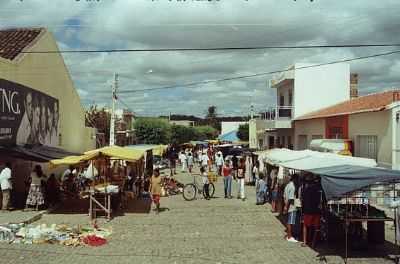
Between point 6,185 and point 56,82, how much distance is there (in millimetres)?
10449

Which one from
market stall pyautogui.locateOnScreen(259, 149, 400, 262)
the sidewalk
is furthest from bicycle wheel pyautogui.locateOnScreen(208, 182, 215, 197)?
market stall pyautogui.locateOnScreen(259, 149, 400, 262)

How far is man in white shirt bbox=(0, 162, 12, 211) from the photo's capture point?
17.1 m

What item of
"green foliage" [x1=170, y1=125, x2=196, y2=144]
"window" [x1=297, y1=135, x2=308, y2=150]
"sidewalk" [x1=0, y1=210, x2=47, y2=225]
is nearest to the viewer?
"sidewalk" [x1=0, y1=210, x2=47, y2=225]

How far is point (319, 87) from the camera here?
116ft

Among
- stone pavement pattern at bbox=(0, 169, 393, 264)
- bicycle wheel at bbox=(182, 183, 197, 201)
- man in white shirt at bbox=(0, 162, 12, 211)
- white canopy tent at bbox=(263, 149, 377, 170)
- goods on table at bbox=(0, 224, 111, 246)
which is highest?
white canopy tent at bbox=(263, 149, 377, 170)

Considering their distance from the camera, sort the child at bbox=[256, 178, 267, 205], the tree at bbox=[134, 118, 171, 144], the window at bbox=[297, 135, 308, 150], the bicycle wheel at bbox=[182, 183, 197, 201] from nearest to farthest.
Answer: the child at bbox=[256, 178, 267, 205], the bicycle wheel at bbox=[182, 183, 197, 201], the window at bbox=[297, 135, 308, 150], the tree at bbox=[134, 118, 171, 144]

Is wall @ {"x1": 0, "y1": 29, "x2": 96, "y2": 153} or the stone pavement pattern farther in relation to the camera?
wall @ {"x1": 0, "y1": 29, "x2": 96, "y2": 153}

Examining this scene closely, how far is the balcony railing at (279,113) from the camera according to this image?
34.8m

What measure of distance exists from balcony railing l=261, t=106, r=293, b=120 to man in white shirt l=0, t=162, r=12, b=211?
20.9 meters

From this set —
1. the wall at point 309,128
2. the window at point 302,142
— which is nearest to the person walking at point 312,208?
the wall at point 309,128

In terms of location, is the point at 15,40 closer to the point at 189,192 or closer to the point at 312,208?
the point at 189,192

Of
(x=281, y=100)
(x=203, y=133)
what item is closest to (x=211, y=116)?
(x=203, y=133)

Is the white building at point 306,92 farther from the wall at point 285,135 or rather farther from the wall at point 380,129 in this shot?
the wall at point 380,129

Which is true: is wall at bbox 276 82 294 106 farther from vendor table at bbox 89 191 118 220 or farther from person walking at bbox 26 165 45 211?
person walking at bbox 26 165 45 211
